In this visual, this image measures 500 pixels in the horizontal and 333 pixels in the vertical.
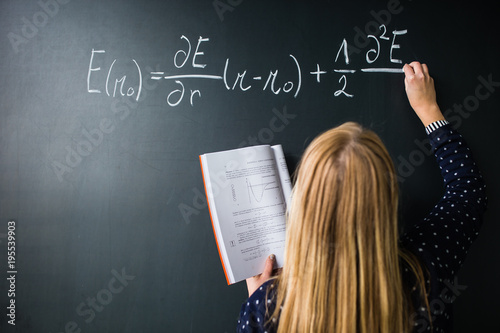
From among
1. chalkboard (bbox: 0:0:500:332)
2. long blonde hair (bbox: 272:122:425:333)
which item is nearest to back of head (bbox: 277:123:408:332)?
long blonde hair (bbox: 272:122:425:333)

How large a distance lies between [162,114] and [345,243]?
644 mm

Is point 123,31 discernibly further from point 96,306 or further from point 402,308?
point 402,308

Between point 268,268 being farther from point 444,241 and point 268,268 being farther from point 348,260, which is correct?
point 444,241

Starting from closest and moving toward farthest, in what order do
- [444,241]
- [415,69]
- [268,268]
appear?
1. [444,241]
2. [268,268]
3. [415,69]

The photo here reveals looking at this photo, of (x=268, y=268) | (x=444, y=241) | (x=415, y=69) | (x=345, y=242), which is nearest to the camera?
(x=345, y=242)

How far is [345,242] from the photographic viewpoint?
59 cm

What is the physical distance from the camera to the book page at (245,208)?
87 centimetres

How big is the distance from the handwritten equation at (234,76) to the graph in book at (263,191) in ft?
0.91

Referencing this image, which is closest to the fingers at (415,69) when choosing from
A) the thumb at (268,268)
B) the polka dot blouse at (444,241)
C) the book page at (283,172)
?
the polka dot blouse at (444,241)

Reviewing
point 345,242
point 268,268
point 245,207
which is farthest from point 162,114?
point 345,242

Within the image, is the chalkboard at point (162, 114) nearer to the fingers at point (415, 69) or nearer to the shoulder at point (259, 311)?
the fingers at point (415, 69)

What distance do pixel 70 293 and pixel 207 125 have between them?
646mm

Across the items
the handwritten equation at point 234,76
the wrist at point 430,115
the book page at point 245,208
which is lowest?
the book page at point 245,208

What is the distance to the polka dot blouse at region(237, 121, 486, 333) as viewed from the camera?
65 centimetres
